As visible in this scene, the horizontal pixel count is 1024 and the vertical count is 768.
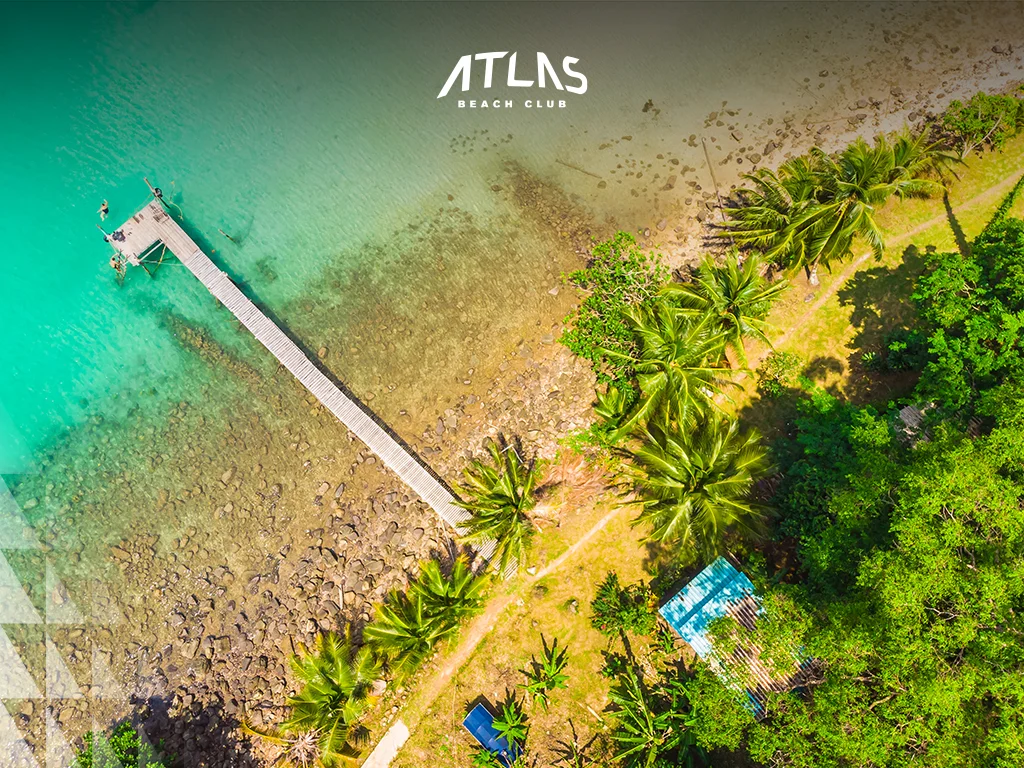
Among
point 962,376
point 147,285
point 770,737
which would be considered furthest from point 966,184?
point 147,285

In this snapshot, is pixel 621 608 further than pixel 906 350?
No

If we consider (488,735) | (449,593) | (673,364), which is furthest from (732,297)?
(488,735)

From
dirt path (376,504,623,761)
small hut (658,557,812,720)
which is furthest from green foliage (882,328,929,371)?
dirt path (376,504,623,761)

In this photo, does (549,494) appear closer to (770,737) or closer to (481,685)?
(481,685)

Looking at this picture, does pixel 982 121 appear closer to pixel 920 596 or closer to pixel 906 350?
pixel 906 350
